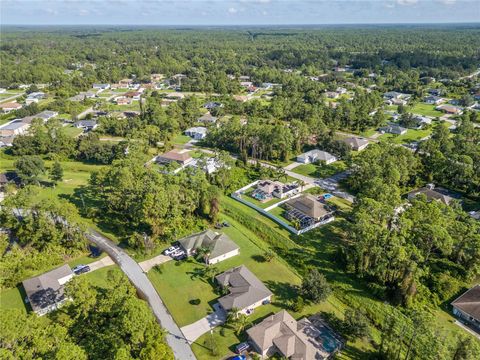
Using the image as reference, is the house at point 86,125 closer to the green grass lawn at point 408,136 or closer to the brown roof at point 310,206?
the brown roof at point 310,206

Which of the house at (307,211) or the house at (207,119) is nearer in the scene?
the house at (307,211)

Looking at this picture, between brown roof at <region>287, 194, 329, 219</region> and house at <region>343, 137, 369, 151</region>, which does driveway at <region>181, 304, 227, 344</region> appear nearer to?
brown roof at <region>287, 194, 329, 219</region>

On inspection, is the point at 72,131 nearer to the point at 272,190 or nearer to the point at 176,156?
the point at 176,156

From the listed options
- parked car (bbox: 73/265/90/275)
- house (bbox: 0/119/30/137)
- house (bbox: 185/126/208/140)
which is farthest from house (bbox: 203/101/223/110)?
parked car (bbox: 73/265/90/275)

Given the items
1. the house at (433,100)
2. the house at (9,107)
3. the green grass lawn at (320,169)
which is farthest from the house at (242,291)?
the house at (433,100)

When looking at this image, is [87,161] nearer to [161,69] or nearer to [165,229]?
[165,229]

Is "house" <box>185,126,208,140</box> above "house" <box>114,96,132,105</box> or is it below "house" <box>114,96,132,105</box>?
below
